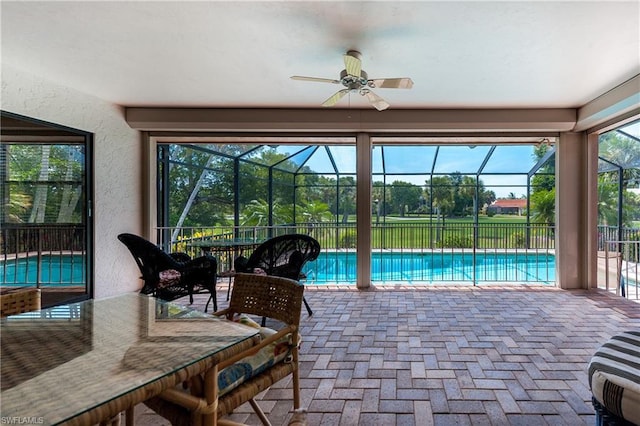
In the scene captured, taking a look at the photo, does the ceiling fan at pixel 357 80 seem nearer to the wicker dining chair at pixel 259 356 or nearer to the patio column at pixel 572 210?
the wicker dining chair at pixel 259 356

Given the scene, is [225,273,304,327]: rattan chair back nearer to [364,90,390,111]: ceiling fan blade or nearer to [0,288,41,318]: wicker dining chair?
[0,288,41,318]: wicker dining chair

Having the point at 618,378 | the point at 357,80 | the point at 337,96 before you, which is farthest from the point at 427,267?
the point at 618,378

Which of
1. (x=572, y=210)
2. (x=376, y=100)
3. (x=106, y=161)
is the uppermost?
(x=376, y=100)

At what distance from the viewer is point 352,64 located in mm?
2393

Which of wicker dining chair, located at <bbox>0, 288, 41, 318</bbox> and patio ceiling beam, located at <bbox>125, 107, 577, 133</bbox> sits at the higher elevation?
patio ceiling beam, located at <bbox>125, 107, 577, 133</bbox>

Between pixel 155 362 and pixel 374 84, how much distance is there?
2.52m

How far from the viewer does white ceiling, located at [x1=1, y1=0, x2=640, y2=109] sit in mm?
2039

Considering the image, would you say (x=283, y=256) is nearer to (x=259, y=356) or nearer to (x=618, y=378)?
(x=259, y=356)

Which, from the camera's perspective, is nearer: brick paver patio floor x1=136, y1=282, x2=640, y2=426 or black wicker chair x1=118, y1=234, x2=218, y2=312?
brick paver patio floor x1=136, y1=282, x2=640, y2=426

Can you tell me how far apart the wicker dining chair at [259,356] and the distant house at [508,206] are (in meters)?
6.88

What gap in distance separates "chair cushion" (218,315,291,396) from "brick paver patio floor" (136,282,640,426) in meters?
0.53

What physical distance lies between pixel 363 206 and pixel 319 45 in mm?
2370

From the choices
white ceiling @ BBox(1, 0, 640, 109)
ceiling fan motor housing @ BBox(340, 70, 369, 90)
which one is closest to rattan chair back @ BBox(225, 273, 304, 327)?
white ceiling @ BBox(1, 0, 640, 109)

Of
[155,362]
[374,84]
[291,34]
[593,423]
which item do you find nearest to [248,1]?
[291,34]
